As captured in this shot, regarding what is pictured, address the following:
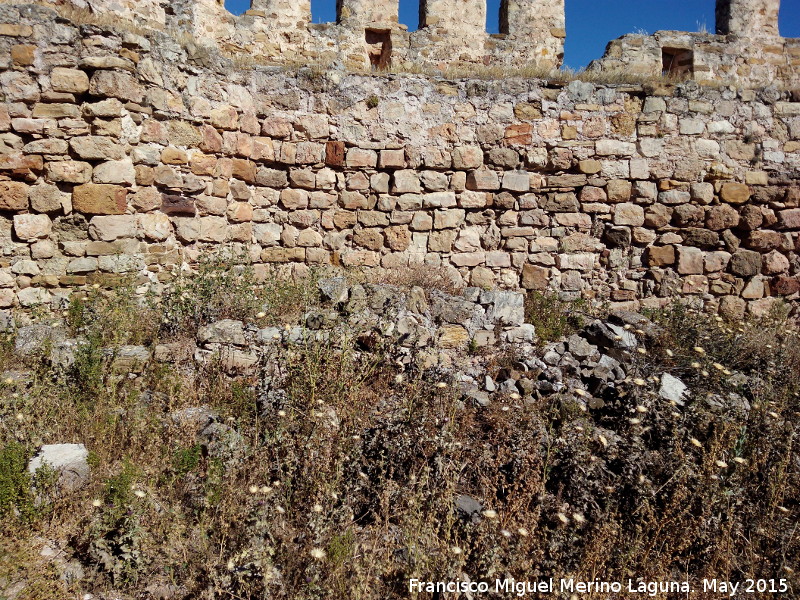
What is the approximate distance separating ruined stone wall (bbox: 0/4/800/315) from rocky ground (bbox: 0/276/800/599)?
157 centimetres

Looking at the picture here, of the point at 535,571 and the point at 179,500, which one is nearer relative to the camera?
the point at 535,571

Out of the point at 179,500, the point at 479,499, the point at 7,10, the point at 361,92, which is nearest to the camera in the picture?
the point at 179,500

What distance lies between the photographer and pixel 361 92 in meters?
6.69

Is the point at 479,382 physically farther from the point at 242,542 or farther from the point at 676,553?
the point at 242,542

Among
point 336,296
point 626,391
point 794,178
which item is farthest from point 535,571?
point 794,178

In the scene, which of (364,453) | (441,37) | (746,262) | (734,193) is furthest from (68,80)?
(746,262)

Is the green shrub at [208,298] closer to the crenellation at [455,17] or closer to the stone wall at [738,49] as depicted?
the crenellation at [455,17]

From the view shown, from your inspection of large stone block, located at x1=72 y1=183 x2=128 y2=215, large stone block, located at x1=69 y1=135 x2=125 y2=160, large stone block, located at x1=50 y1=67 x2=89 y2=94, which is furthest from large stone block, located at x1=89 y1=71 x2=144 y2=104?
large stone block, located at x1=72 y1=183 x2=128 y2=215

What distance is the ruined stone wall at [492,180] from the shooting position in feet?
20.5

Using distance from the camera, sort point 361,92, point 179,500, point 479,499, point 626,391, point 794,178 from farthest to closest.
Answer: point 794,178 → point 361,92 → point 626,391 → point 479,499 → point 179,500

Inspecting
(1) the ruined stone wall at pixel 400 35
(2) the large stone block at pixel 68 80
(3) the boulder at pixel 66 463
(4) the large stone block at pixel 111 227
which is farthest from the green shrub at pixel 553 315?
(1) the ruined stone wall at pixel 400 35

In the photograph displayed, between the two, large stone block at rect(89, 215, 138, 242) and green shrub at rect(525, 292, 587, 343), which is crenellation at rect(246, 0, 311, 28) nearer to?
large stone block at rect(89, 215, 138, 242)

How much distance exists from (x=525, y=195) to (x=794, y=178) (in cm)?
341

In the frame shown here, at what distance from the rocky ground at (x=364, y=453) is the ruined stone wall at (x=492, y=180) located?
157 cm
